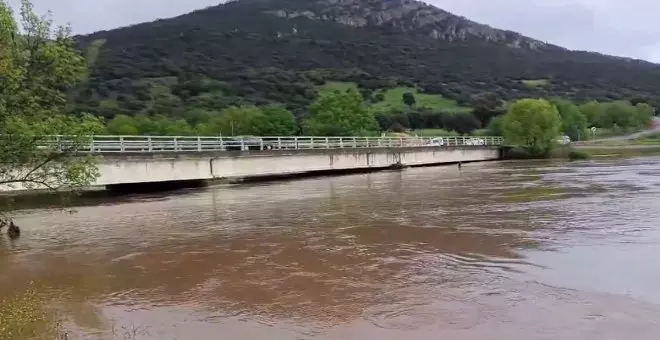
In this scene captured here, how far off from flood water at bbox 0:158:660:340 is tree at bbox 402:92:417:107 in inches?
5561

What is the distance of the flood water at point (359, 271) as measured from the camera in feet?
30.9

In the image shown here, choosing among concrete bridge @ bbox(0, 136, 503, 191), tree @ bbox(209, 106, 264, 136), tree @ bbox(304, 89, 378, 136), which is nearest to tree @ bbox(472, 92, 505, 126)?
tree @ bbox(304, 89, 378, 136)

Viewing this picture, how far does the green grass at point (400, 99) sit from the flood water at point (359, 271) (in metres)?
132

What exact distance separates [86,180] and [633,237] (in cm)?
1518

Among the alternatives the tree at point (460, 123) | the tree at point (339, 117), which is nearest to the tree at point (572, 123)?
the tree at point (460, 123)

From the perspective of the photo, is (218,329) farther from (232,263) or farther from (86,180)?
(86,180)

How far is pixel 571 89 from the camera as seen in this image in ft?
652

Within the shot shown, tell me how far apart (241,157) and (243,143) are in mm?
2047

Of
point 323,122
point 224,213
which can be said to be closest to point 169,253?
point 224,213

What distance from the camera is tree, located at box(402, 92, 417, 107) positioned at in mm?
165625

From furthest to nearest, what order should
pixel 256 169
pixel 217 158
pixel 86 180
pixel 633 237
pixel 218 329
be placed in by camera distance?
pixel 256 169
pixel 217 158
pixel 86 180
pixel 633 237
pixel 218 329

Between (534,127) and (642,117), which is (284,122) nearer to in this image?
(534,127)

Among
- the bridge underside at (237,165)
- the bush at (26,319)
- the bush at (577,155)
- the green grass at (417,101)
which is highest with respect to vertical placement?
the green grass at (417,101)

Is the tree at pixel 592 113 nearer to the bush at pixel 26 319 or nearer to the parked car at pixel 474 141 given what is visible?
the parked car at pixel 474 141
